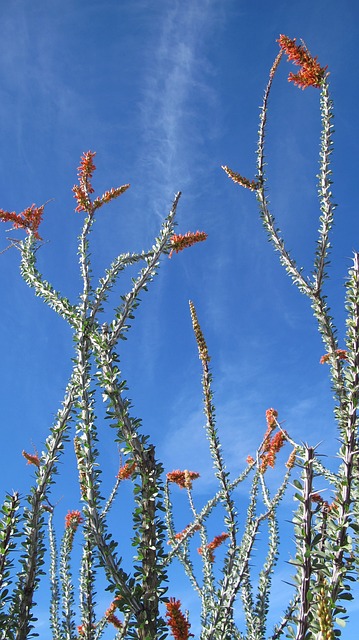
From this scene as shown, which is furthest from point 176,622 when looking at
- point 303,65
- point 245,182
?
point 303,65

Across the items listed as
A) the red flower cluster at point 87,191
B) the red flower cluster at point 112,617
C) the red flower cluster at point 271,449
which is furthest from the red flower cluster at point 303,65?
the red flower cluster at point 112,617

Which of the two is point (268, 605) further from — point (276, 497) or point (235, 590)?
point (235, 590)

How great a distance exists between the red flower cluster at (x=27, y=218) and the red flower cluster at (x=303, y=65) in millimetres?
3754

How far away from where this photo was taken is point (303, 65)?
6418mm

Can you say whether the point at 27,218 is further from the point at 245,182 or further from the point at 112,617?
the point at 112,617

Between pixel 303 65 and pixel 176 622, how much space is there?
6.40 metres

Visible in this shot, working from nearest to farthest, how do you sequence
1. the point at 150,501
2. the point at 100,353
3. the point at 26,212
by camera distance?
1. the point at 150,501
2. the point at 100,353
3. the point at 26,212

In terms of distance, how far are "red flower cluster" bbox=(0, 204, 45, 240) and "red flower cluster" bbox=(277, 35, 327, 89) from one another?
3.75 meters

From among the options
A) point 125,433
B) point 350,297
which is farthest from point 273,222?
point 125,433

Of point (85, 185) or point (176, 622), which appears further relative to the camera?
point (85, 185)

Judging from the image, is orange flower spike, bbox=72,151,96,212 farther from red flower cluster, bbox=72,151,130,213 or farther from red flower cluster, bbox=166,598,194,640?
red flower cluster, bbox=166,598,194,640

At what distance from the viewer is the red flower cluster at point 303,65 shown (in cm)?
623

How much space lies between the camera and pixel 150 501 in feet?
9.41

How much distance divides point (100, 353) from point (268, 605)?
4.93 metres
